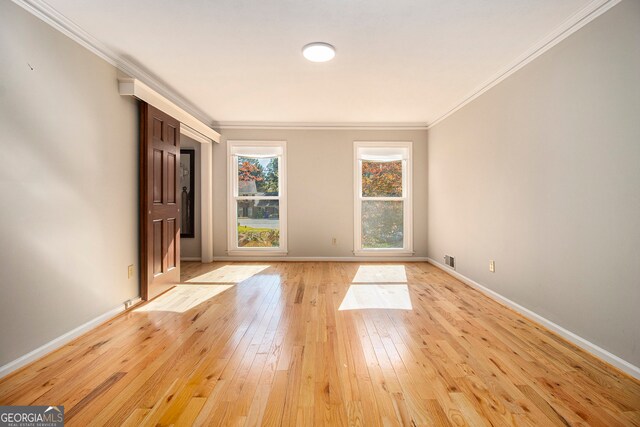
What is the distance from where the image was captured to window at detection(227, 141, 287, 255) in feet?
18.5

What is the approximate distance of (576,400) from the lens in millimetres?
1684

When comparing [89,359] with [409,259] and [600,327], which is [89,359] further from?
[409,259]

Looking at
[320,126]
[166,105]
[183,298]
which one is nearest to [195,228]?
[183,298]

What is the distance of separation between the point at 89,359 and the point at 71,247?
896mm

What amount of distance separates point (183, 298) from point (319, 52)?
2909 millimetres

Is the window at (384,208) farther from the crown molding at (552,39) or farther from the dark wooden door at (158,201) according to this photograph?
the dark wooden door at (158,201)

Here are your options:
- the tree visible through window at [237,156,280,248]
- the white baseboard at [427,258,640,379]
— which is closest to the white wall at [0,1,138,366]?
the tree visible through window at [237,156,280,248]

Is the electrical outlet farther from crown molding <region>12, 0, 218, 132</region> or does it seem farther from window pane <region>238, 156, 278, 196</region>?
crown molding <region>12, 0, 218, 132</region>

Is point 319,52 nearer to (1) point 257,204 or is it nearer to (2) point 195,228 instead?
(1) point 257,204

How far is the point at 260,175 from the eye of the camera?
5.69m

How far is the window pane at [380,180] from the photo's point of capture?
18.7 ft

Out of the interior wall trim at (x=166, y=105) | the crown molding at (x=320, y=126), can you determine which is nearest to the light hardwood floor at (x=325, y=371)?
the interior wall trim at (x=166, y=105)

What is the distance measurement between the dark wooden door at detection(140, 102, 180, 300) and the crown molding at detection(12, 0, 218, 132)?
0.34m

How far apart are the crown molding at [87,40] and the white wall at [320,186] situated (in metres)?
1.84
